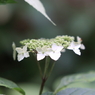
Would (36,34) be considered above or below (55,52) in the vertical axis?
above

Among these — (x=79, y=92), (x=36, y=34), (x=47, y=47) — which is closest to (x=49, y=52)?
(x=47, y=47)

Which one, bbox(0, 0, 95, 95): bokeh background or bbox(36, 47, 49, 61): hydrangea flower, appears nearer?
bbox(36, 47, 49, 61): hydrangea flower

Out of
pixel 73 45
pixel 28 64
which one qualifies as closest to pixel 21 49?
pixel 73 45

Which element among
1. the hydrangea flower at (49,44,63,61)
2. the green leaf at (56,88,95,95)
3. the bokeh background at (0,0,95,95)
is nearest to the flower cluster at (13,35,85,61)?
the hydrangea flower at (49,44,63,61)

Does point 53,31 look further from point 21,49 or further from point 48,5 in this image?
point 21,49

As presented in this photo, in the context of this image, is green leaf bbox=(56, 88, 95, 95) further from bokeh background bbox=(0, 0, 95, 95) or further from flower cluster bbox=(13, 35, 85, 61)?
bokeh background bbox=(0, 0, 95, 95)

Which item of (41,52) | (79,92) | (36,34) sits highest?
(36,34)

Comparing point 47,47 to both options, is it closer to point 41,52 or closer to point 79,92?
point 41,52

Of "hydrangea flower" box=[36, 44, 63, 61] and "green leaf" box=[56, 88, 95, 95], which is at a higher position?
"hydrangea flower" box=[36, 44, 63, 61]

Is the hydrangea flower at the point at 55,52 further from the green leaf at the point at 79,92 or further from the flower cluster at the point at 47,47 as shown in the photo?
the green leaf at the point at 79,92
